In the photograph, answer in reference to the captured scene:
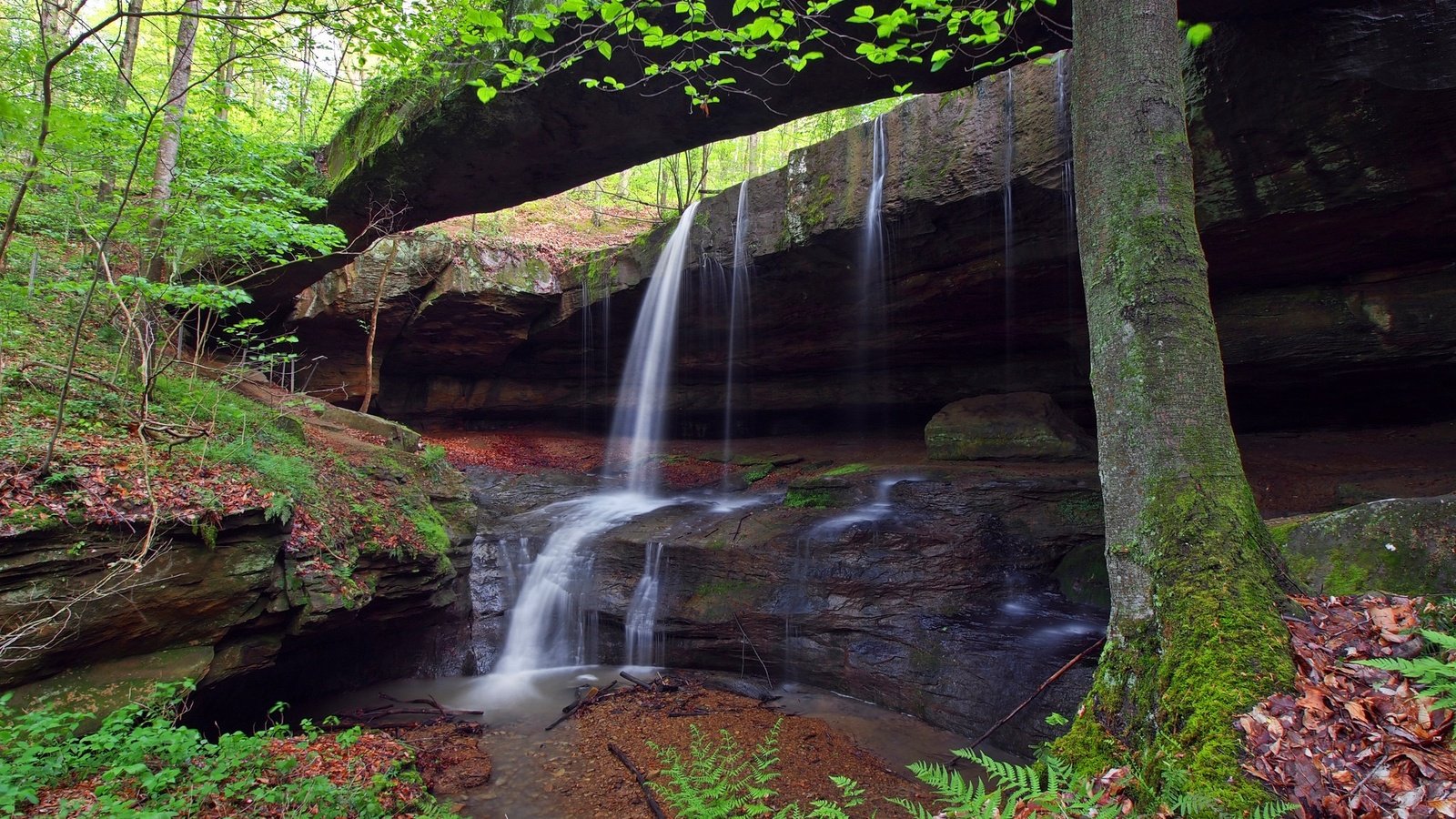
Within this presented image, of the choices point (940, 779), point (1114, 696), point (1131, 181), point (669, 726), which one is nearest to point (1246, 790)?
point (1114, 696)

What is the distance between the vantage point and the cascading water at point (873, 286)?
8.02 metres

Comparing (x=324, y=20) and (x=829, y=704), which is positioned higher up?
(x=324, y=20)

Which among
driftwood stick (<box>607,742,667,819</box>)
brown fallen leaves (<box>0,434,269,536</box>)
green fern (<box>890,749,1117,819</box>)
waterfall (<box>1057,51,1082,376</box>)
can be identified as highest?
waterfall (<box>1057,51,1082,376</box>)

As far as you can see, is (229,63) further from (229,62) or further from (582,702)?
(582,702)

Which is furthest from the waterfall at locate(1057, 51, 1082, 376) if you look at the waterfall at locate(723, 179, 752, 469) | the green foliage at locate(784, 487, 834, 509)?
the waterfall at locate(723, 179, 752, 469)

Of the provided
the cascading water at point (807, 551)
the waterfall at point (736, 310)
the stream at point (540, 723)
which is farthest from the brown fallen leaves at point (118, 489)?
the waterfall at point (736, 310)

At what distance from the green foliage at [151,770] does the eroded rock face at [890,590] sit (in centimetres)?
363

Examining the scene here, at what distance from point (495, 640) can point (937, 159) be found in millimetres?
7813

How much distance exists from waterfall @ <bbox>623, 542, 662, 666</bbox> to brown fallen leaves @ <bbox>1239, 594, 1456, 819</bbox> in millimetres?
6273

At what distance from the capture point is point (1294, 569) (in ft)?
11.1

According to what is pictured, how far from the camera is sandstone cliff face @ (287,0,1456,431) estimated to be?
5531 mm

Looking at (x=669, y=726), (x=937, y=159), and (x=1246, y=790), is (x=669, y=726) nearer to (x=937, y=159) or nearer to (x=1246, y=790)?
(x=1246, y=790)

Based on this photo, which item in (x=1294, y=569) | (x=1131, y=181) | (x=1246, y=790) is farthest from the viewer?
(x=1294, y=569)

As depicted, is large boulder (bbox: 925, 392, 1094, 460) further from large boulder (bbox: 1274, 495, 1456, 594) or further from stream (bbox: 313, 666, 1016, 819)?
large boulder (bbox: 1274, 495, 1456, 594)
